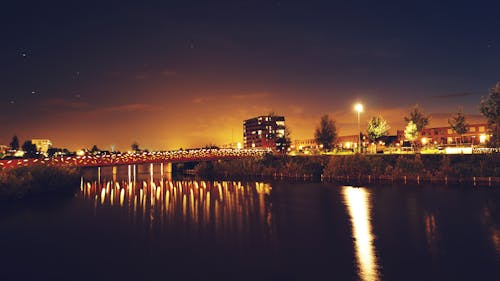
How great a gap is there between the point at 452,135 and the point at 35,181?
131902 millimetres

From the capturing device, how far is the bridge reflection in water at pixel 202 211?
90.2 ft

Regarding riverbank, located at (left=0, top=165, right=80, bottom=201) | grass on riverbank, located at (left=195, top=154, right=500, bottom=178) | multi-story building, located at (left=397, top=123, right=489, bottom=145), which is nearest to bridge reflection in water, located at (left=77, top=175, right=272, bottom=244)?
riverbank, located at (left=0, top=165, right=80, bottom=201)

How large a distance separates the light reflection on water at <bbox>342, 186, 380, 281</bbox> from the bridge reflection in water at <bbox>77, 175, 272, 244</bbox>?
6.36 metres

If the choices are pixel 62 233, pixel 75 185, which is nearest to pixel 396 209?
pixel 62 233

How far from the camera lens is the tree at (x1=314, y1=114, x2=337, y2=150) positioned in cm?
9675

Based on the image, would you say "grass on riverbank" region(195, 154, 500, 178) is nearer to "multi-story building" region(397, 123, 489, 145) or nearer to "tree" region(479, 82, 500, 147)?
"tree" region(479, 82, 500, 147)

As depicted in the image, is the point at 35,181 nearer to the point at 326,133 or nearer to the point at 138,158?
the point at 138,158

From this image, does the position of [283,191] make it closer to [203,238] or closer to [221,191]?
[221,191]

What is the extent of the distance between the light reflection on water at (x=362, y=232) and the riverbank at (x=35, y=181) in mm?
38154

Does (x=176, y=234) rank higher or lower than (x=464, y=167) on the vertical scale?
lower

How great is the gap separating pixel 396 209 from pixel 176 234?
20608mm

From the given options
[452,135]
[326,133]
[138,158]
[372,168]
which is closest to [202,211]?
[372,168]

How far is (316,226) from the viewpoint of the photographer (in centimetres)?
2888

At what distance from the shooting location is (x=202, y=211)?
36.4 metres
